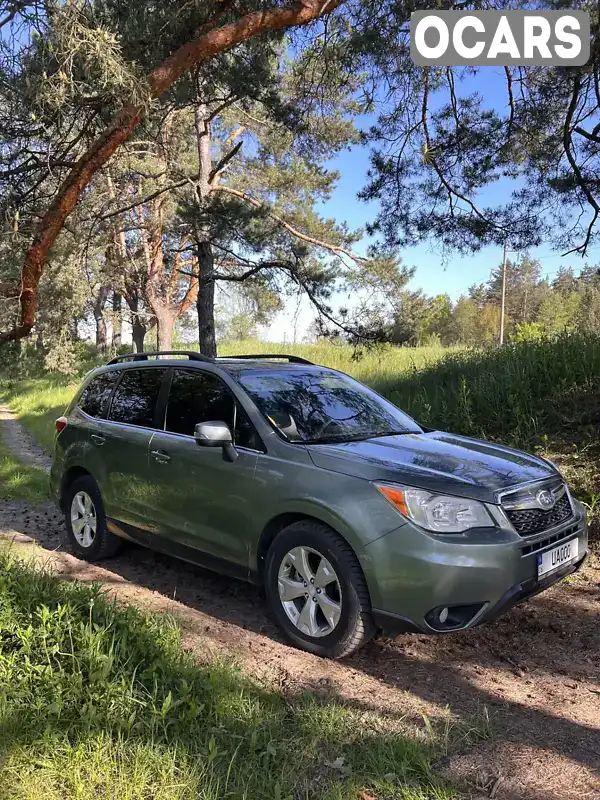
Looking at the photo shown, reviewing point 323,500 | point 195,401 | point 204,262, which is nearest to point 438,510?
point 323,500

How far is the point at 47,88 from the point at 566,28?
577 cm

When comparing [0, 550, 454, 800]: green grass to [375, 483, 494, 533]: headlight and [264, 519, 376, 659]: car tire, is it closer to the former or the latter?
[264, 519, 376, 659]: car tire

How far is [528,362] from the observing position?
8.47m

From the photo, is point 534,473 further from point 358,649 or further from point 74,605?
point 74,605

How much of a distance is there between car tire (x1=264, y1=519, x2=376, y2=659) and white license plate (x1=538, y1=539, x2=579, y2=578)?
0.99 m

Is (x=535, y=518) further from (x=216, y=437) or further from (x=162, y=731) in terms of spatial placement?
(x=162, y=731)

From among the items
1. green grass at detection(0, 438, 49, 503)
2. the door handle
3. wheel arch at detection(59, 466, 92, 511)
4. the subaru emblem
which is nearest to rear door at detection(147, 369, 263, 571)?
the door handle

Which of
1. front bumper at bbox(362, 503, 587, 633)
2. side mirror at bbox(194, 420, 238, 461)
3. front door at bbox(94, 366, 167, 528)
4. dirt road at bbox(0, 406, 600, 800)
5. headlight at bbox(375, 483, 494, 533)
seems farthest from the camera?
front door at bbox(94, 366, 167, 528)

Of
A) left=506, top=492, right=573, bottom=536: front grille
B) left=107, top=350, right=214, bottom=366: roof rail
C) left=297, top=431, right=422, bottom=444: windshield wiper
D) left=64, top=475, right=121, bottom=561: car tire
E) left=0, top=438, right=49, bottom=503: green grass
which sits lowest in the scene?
left=0, top=438, right=49, bottom=503: green grass

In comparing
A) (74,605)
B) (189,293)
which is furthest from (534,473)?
(189,293)

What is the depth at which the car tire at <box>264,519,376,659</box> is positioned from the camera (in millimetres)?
3285

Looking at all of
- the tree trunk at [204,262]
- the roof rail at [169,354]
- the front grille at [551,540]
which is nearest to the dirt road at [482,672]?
the front grille at [551,540]

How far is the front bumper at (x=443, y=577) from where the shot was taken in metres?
3.08

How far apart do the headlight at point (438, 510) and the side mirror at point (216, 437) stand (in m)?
1.17
